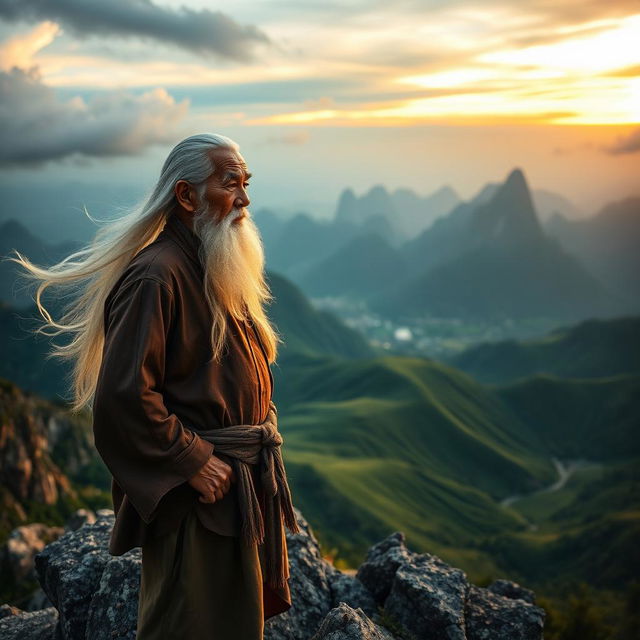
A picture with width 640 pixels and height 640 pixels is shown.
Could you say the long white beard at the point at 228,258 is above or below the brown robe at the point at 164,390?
above

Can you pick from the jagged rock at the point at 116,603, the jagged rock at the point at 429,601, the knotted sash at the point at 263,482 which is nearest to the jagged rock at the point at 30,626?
the jagged rock at the point at 116,603

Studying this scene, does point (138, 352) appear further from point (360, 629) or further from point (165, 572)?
point (360, 629)

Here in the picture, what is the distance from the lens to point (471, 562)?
243 feet

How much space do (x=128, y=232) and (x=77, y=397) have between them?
49.4 inches

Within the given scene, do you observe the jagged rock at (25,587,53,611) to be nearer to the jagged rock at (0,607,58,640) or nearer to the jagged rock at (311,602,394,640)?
the jagged rock at (0,607,58,640)

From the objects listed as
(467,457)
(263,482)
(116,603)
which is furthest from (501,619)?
(467,457)

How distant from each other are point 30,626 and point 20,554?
1057 centimetres

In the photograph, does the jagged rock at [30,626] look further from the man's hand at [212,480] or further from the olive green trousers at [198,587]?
the man's hand at [212,480]

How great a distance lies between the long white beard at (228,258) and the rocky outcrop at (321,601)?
277 cm

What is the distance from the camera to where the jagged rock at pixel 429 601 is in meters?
6.07

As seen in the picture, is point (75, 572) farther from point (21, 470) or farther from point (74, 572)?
point (21, 470)

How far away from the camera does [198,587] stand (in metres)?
4.00

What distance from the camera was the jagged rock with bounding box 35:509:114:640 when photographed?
586 centimetres

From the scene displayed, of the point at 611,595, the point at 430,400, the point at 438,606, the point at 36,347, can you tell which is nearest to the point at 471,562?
the point at 611,595
